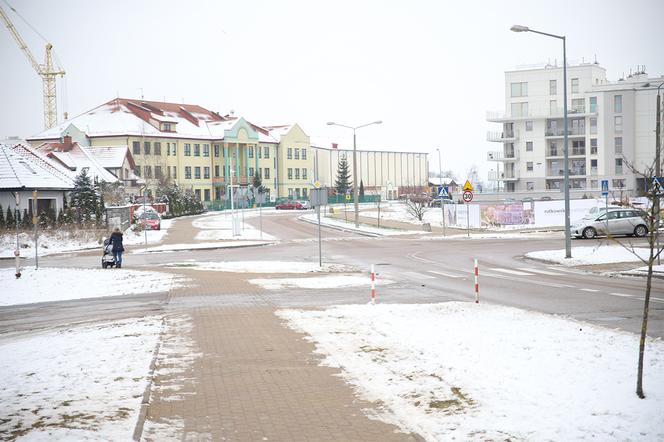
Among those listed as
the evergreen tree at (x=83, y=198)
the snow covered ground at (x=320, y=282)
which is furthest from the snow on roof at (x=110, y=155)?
the snow covered ground at (x=320, y=282)

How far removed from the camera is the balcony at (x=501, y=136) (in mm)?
91375

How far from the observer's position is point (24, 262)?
33.9 meters

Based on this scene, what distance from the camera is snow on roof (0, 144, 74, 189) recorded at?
52147 millimetres

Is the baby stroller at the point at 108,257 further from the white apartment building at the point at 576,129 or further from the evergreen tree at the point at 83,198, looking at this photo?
the white apartment building at the point at 576,129

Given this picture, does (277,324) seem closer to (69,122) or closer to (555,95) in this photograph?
(555,95)

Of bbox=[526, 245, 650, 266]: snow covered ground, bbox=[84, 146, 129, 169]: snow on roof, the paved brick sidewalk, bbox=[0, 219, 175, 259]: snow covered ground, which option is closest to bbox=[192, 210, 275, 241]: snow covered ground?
bbox=[0, 219, 175, 259]: snow covered ground

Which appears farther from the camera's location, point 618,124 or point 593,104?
point 593,104

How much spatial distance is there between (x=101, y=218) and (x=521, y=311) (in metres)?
44.3

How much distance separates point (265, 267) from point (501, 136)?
71.8 meters

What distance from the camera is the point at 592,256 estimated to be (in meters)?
27.6

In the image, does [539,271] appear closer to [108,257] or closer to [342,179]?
[108,257]

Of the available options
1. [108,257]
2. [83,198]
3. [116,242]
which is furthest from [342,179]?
[116,242]

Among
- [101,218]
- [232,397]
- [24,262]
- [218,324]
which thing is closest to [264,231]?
[101,218]

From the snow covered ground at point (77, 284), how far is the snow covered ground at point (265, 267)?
3.40 m
